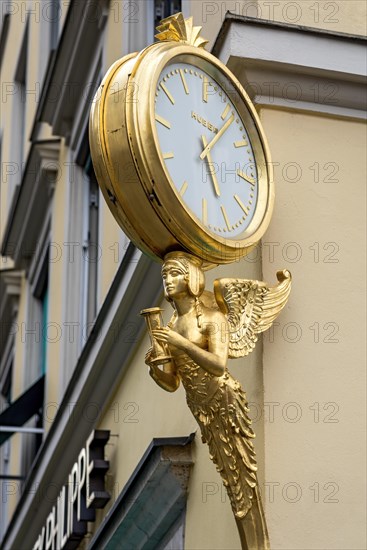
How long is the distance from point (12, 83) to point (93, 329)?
349 inches

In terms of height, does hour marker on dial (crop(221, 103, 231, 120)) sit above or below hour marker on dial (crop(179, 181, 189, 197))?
above

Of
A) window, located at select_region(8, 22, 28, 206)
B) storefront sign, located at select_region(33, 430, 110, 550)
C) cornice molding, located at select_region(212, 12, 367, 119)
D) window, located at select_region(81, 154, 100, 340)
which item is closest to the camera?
cornice molding, located at select_region(212, 12, 367, 119)

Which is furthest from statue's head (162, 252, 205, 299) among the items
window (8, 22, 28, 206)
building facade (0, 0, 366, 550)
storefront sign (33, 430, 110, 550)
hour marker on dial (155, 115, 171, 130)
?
window (8, 22, 28, 206)

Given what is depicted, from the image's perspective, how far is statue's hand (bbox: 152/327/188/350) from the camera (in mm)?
5488

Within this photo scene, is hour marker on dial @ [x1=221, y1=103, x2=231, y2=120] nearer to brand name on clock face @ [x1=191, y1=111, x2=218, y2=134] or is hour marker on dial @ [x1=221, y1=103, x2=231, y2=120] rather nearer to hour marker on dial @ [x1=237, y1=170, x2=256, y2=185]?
brand name on clock face @ [x1=191, y1=111, x2=218, y2=134]

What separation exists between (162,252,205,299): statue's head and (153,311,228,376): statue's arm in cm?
13

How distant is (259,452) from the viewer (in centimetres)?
609

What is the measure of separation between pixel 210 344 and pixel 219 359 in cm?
8

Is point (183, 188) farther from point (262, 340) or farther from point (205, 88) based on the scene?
point (262, 340)

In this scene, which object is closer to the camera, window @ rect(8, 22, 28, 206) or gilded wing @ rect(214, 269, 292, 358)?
gilded wing @ rect(214, 269, 292, 358)

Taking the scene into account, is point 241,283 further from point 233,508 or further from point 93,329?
point 93,329

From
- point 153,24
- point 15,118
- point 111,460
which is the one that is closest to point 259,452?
point 111,460

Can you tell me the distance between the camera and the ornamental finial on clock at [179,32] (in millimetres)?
6078

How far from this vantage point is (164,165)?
5539 mm
